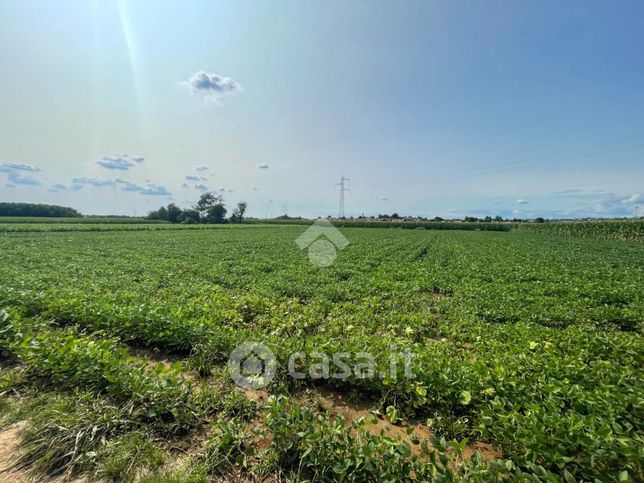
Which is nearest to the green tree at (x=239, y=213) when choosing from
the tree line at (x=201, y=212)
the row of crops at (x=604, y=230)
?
the tree line at (x=201, y=212)

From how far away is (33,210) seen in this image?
90.5 meters

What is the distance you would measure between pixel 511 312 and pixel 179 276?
34.6 feet

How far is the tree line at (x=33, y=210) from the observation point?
3354 inches

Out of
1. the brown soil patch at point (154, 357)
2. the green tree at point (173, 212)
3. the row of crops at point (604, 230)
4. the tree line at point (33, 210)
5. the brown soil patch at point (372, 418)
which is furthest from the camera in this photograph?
the green tree at point (173, 212)

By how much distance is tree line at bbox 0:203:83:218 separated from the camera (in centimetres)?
8519

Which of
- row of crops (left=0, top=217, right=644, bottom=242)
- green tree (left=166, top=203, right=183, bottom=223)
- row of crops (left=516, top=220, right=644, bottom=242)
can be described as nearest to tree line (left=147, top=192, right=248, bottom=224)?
green tree (left=166, top=203, right=183, bottom=223)

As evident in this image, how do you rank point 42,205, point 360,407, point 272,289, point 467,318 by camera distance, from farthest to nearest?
1. point 42,205
2. point 272,289
3. point 467,318
4. point 360,407

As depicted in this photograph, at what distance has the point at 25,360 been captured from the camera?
3910mm

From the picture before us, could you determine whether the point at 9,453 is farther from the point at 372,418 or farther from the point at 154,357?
the point at 372,418

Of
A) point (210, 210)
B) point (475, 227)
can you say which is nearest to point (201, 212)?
point (210, 210)

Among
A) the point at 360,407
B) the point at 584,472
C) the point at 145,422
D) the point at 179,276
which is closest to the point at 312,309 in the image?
the point at 360,407

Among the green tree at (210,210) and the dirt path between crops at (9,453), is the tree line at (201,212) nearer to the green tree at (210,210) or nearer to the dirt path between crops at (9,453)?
the green tree at (210,210)

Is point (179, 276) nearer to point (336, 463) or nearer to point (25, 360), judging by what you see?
point (25, 360)

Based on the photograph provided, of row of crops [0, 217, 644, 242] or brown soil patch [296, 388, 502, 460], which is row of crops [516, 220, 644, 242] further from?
brown soil patch [296, 388, 502, 460]
